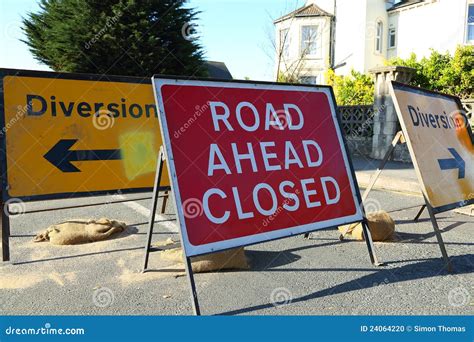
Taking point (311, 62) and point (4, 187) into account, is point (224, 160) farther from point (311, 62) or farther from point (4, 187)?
point (311, 62)

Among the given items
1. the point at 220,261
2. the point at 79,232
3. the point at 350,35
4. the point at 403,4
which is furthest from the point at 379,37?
the point at 220,261

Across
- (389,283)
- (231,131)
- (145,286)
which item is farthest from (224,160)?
(389,283)

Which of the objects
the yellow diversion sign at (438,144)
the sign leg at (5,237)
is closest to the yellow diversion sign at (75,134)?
the sign leg at (5,237)

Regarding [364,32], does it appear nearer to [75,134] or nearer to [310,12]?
[310,12]

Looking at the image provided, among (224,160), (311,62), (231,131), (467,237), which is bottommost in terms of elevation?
(467,237)

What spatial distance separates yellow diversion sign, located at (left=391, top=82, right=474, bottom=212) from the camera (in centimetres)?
393

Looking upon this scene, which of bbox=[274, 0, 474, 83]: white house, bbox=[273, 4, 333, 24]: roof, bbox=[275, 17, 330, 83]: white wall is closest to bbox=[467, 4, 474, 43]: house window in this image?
bbox=[274, 0, 474, 83]: white house

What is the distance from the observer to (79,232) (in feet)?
15.0

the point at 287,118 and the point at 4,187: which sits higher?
the point at 287,118

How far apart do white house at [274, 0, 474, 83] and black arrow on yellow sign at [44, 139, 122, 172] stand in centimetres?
1505

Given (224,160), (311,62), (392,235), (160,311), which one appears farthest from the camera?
(311,62)

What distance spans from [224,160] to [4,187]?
8.02 feet

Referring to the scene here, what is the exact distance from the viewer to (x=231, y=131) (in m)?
3.35

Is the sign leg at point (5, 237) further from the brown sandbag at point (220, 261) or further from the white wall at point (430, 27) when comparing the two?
the white wall at point (430, 27)
